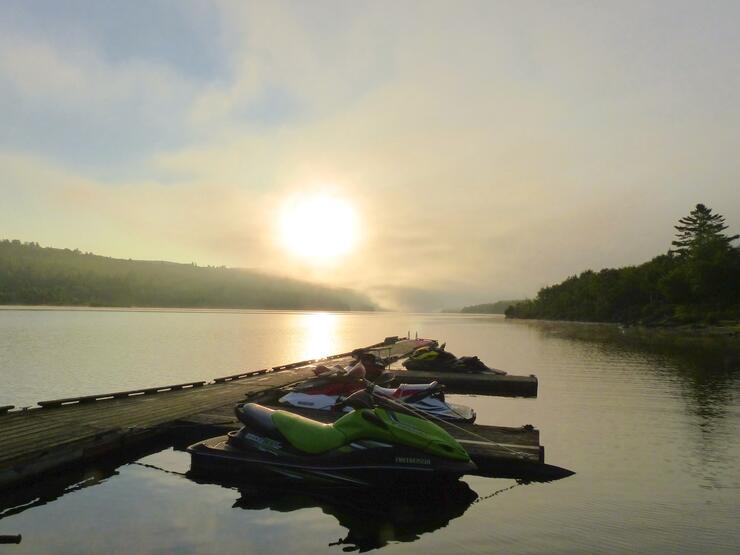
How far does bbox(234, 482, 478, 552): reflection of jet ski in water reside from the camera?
9.44m

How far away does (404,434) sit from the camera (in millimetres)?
10547

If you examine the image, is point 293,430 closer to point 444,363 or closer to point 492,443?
point 492,443

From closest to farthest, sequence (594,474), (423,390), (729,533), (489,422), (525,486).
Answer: (729,533) < (525,486) < (594,474) < (423,390) < (489,422)

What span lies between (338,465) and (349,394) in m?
6.91

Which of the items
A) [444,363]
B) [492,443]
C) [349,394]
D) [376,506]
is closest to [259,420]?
[376,506]

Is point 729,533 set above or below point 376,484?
below

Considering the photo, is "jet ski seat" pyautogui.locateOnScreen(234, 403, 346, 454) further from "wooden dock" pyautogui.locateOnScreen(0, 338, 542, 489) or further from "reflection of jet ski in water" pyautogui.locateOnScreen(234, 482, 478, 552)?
"wooden dock" pyautogui.locateOnScreen(0, 338, 542, 489)

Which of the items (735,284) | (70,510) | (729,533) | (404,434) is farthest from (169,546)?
(735,284)

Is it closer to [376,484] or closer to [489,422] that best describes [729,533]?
[376,484]

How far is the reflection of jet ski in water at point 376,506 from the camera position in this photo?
9438 mm

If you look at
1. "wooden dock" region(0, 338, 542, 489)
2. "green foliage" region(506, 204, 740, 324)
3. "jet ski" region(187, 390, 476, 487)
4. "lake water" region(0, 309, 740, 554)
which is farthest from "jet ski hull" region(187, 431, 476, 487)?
"green foliage" region(506, 204, 740, 324)

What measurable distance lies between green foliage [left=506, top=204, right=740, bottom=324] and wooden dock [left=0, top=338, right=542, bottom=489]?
338 feet

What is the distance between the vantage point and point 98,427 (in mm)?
13914

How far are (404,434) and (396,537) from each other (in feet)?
6.33
